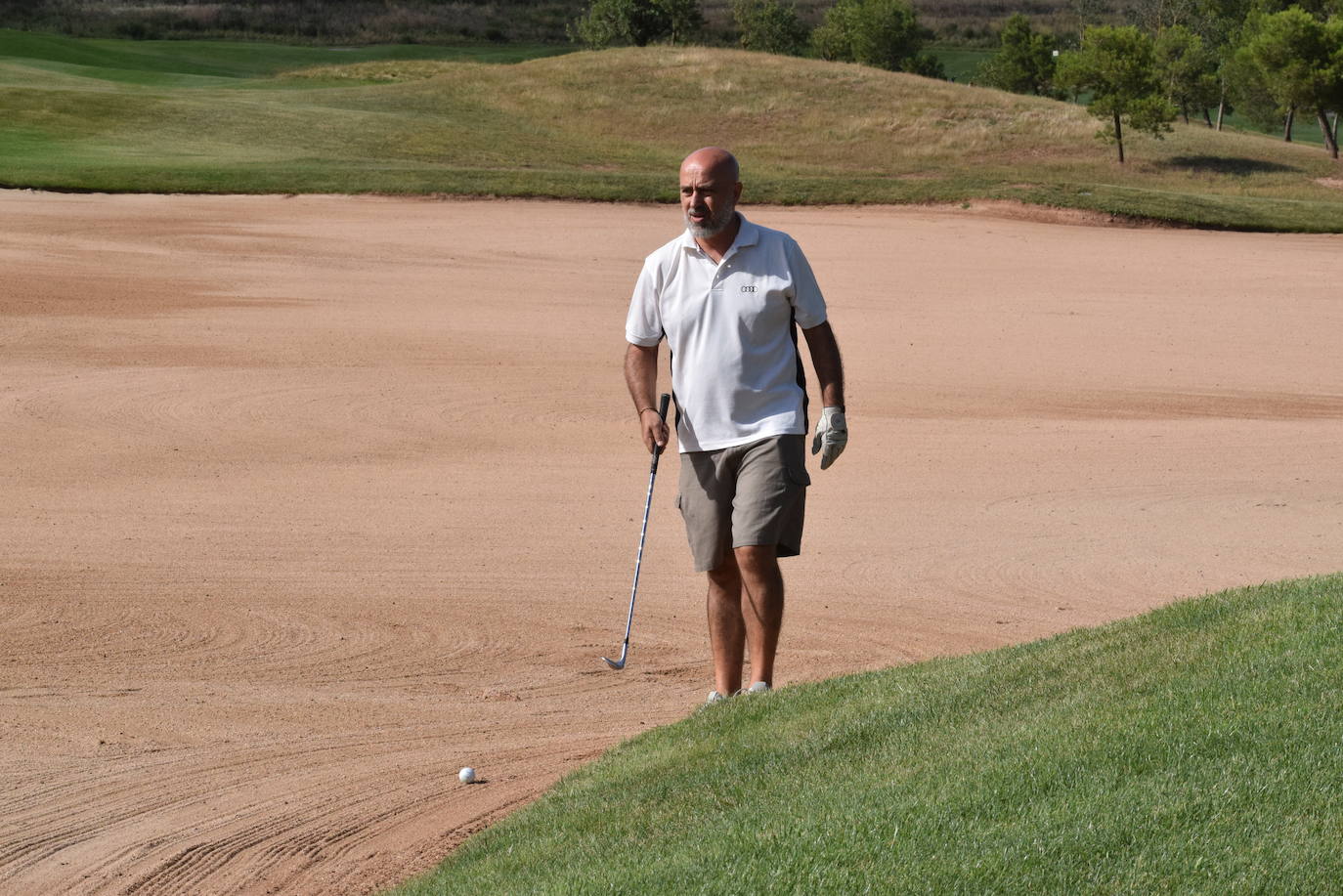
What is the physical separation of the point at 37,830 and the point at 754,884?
10.9ft

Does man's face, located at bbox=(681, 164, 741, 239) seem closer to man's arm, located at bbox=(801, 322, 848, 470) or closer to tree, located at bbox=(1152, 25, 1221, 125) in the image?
man's arm, located at bbox=(801, 322, 848, 470)

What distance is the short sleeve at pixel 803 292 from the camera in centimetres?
661

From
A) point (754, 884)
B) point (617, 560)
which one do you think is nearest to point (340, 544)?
point (617, 560)

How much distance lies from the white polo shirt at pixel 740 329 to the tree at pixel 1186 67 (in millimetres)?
65941

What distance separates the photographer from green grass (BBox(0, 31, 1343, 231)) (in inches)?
1335

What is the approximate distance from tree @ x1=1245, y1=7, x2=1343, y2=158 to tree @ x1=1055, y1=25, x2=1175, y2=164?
9.46m

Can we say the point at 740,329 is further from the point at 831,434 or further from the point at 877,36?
the point at 877,36

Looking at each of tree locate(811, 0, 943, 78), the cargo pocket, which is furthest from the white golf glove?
tree locate(811, 0, 943, 78)

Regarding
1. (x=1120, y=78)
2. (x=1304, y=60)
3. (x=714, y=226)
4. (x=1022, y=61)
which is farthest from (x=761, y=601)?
(x=1022, y=61)

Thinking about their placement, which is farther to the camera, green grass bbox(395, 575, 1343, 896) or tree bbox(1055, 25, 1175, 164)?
tree bbox(1055, 25, 1175, 164)

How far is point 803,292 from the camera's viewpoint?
21.7ft

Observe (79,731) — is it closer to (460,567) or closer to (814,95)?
(460,567)

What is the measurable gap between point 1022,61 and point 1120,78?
41278 millimetres

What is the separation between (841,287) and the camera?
23500 mm
